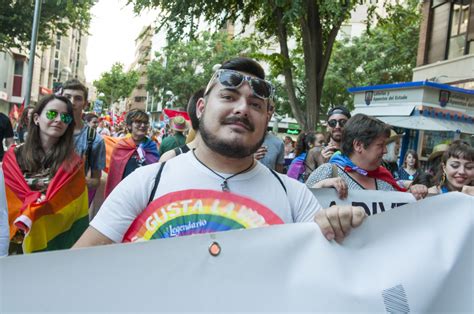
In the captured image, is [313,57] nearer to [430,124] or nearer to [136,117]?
[430,124]

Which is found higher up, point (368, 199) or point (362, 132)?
point (362, 132)

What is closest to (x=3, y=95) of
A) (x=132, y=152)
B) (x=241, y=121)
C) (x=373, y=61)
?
(x=373, y=61)

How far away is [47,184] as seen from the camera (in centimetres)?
380

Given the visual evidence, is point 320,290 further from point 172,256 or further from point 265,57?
point 265,57

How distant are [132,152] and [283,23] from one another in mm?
6444

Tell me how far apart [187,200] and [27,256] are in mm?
558

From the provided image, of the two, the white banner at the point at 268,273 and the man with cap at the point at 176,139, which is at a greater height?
the man with cap at the point at 176,139

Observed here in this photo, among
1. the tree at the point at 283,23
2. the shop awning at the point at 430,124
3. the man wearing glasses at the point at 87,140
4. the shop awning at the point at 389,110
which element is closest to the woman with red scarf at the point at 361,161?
the man wearing glasses at the point at 87,140

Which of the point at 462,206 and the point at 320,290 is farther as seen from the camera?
the point at 462,206

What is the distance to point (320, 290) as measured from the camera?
5.13 feet

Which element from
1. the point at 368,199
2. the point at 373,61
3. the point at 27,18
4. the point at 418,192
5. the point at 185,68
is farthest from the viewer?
the point at 185,68

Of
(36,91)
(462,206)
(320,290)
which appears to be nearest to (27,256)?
(320,290)

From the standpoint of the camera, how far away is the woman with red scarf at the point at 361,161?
3432 mm

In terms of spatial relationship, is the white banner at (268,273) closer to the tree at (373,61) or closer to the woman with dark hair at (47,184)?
the woman with dark hair at (47,184)
